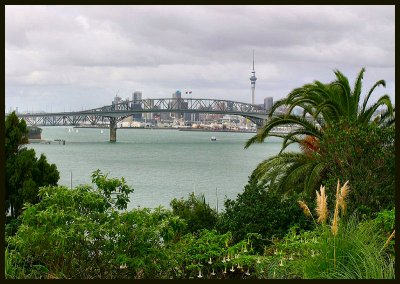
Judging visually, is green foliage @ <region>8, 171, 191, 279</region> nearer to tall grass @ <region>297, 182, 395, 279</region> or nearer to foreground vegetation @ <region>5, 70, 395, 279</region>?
foreground vegetation @ <region>5, 70, 395, 279</region>

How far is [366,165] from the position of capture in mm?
10492

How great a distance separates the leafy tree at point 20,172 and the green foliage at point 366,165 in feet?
19.6

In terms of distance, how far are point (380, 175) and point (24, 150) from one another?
769 cm

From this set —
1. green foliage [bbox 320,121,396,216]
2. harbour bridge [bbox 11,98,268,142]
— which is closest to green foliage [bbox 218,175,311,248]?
green foliage [bbox 320,121,396,216]

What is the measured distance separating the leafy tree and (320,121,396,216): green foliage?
5969 millimetres

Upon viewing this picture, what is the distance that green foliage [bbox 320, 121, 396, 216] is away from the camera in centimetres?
1016

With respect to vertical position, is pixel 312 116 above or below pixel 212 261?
above

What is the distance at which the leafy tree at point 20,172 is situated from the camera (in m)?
12.9

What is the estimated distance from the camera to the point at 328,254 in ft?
17.8

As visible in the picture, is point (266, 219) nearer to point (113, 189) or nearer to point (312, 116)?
point (113, 189)

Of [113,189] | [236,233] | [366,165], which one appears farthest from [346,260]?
[366,165]

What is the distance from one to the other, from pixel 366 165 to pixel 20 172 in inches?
273

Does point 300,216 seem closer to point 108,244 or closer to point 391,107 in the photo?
point 108,244

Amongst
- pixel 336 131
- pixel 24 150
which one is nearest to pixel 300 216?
pixel 336 131
